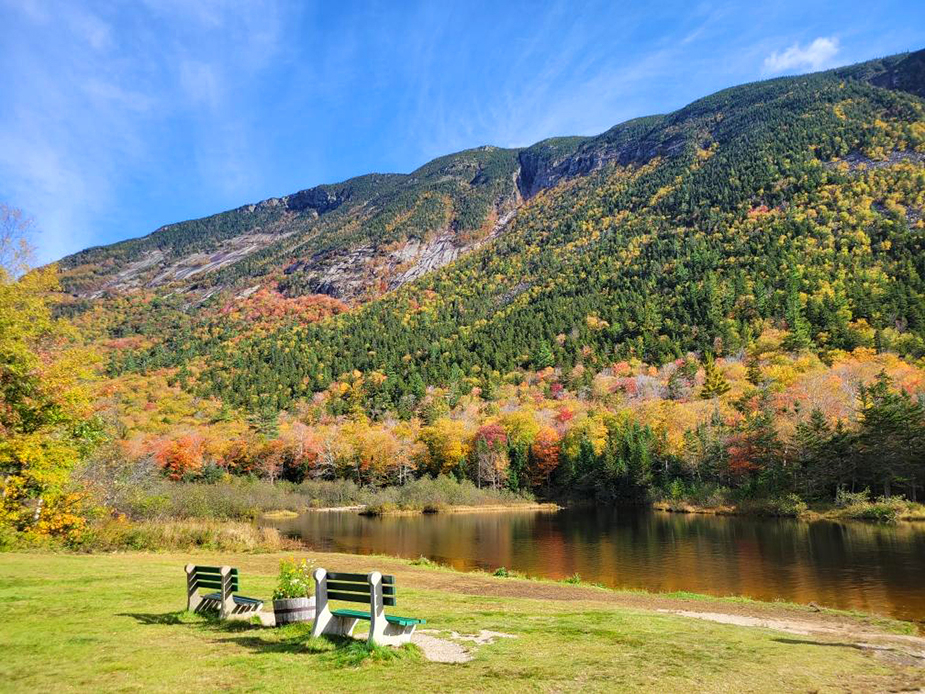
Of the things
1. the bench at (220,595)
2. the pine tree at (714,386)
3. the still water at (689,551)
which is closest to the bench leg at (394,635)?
the bench at (220,595)

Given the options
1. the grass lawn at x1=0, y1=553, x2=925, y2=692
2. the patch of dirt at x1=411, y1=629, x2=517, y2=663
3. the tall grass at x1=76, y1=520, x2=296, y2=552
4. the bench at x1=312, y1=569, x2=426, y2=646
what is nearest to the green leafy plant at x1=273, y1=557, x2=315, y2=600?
the grass lawn at x1=0, y1=553, x2=925, y2=692

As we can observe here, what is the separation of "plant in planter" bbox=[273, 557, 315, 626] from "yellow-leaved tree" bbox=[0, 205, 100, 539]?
7075mm

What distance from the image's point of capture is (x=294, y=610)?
415 inches

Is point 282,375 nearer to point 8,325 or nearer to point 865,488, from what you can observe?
point 865,488

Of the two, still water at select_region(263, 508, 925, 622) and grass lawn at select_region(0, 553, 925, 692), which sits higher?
grass lawn at select_region(0, 553, 925, 692)

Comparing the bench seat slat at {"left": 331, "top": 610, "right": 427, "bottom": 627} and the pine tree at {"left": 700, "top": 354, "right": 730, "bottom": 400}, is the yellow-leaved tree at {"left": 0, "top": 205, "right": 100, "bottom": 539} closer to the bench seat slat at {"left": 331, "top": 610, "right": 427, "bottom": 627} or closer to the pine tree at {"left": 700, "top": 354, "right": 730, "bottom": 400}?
the bench seat slat at {"left": 331, "top": 610, "right": 427, "bottom": 627}

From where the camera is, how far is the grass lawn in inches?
291

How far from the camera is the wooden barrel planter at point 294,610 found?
10.5m

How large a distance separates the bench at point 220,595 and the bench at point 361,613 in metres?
2.39

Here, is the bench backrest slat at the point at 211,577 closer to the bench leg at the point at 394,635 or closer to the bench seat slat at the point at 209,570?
the bench seat slat at the point at 209,570

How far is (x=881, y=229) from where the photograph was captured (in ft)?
424

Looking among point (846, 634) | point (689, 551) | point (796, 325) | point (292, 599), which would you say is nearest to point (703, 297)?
point (796, 325)

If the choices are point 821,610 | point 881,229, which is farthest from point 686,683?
point 881,229

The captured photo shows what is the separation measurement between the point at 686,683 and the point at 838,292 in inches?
5109
